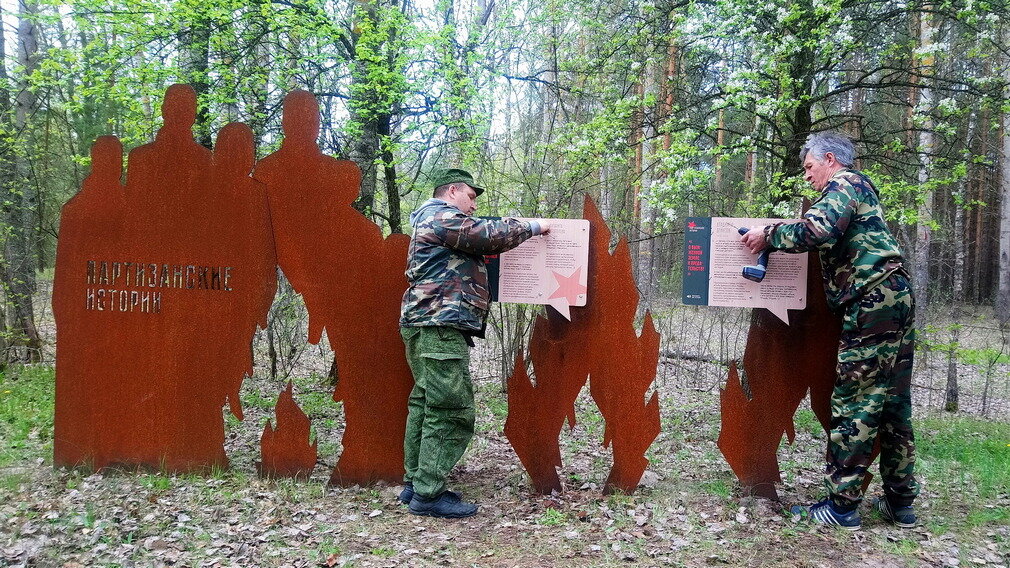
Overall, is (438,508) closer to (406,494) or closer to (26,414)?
(406,494)

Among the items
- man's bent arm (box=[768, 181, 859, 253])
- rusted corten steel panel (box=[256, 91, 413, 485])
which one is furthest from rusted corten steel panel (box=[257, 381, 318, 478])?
man's bent arm (box=[768, 181, 859, 253])

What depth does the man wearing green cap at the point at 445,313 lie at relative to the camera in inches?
131

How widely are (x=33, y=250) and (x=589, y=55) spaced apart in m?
7.11

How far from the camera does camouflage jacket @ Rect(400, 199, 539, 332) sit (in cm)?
331

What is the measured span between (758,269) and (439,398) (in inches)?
80.1

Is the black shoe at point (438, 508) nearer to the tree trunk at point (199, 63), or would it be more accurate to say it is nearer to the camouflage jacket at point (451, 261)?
the camouflage jacket at point (451, 261)

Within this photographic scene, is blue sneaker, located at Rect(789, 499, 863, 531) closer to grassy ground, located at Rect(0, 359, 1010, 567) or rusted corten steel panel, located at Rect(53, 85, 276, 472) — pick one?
grassy ground, located at Rect(0, 359, 1010, 567)

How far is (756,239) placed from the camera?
3.44 metres

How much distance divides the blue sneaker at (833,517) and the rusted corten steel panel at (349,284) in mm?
2550

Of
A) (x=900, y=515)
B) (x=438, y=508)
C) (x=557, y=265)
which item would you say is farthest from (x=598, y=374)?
(x=900, y=515)

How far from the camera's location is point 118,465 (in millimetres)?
3795

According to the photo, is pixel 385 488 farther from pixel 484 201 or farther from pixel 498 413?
pixel 484 201

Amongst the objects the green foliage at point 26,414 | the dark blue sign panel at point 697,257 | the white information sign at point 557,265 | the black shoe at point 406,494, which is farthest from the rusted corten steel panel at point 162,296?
the dark blue sign panel at point 697,257

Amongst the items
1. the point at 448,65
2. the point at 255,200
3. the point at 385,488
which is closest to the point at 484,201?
the point at 448,65
